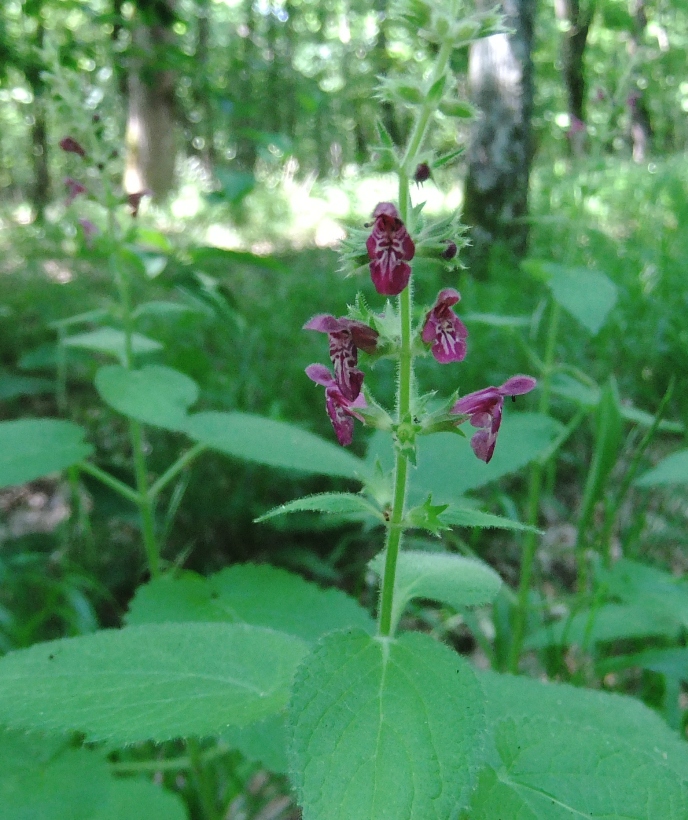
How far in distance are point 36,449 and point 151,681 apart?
1.03 metres

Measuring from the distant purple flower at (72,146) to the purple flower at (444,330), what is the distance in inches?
64.3

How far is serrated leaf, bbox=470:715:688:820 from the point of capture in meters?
0.98

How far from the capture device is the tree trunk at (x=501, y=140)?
18.5ft

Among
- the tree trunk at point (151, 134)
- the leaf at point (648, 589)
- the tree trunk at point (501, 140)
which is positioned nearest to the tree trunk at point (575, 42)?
the tree trunk at point (151, 134)

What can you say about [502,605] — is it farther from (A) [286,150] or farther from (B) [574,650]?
(A) [286,150]

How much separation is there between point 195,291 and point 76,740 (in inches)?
61.1

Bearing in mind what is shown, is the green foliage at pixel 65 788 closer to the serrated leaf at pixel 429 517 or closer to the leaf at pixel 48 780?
the leaf at pixel 48 780

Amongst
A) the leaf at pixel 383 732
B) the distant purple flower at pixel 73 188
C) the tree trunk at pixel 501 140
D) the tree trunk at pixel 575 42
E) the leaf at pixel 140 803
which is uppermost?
the tree trunk at pixel 575 42

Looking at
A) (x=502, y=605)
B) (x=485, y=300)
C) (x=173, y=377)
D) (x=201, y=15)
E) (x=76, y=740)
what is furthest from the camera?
(x=201, y=15)

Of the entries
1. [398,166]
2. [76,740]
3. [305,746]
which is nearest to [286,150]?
[398,166]

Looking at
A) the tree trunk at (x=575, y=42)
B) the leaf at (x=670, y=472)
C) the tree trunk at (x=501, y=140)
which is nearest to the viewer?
the leaf at (x=670, y=472)

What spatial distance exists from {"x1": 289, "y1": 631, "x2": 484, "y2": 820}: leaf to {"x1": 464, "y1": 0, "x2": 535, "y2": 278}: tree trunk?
494cm

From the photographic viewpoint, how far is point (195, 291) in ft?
8.60

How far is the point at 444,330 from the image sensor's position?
3.61 feet
